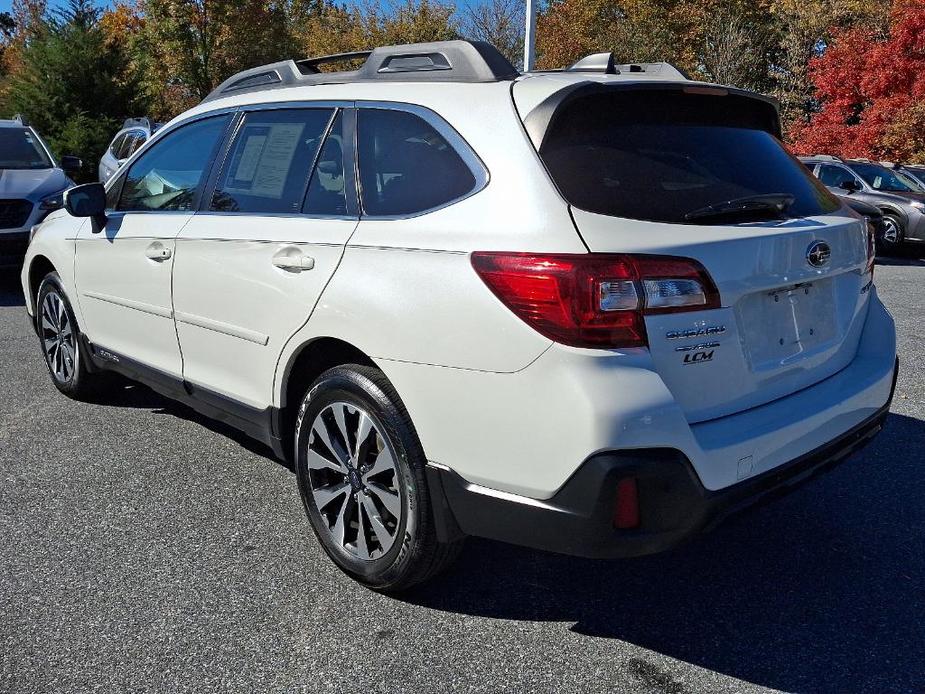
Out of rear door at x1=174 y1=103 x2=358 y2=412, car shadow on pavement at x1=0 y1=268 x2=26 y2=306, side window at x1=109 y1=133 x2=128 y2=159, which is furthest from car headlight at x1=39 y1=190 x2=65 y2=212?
rear door at x1=174 y1=103 x2=358 y2=412

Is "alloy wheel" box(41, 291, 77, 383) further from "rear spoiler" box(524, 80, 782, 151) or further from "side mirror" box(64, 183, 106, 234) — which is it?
"rear spoiler" box(524, 80, 782, 151)

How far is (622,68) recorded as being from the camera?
3402 mm

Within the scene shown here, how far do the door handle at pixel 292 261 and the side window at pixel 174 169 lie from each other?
0.96 meters

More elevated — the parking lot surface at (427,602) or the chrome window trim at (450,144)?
the chrome window trim at (450,144)

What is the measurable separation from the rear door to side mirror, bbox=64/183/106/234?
94 cm

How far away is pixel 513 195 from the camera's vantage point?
2.63 meters

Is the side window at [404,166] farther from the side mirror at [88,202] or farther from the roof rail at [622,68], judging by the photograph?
the side mirror at [88,202]

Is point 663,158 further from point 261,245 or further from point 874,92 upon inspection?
point 874,92

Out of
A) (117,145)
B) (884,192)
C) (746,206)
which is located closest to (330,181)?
(746,206)

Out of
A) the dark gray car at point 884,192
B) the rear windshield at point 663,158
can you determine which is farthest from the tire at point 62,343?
the dark gray car at point 884,192

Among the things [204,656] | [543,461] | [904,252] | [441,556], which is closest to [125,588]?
[204,656]

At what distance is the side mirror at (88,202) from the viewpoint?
178 inches

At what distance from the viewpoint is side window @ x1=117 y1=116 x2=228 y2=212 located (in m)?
4.06

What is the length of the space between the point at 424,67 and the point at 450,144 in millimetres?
476
